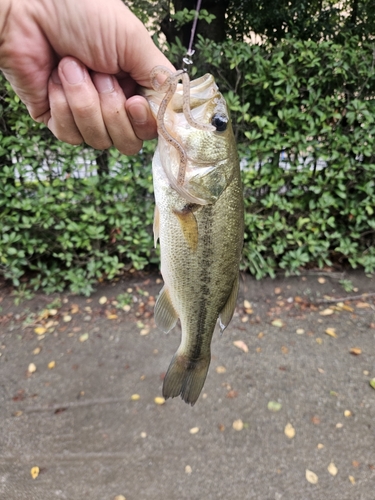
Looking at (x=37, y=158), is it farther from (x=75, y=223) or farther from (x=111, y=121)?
(x=111, y=121)

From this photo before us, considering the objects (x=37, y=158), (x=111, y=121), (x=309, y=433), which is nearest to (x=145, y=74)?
(x=111, y=121)

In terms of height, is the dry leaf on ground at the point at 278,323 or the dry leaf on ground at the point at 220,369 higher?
the dry leaf on ground at the point at 278,323

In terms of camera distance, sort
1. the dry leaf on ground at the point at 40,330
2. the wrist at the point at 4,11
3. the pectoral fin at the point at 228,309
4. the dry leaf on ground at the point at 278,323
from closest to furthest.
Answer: the wrist at the point at 4,11, the pectoral fin at the point at 228,309, the dry leaf on ground at the point at 40,330, the dry leaf on ground at the point at 278,323

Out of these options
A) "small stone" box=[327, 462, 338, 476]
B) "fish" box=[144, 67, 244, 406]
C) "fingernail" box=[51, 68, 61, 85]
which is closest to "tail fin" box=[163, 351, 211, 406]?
"fish" box=[144, 67, 244, 406]

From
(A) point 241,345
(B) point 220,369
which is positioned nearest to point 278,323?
(A) point 241,345

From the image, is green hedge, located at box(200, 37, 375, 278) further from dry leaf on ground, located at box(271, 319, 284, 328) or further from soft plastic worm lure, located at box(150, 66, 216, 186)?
soft plastic worm lure, located at box(150, 66, 216, 186)

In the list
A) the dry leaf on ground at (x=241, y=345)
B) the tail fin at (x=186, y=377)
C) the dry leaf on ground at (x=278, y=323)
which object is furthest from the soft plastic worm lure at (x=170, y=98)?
the dry leaf on ground at (x=278, y=323)

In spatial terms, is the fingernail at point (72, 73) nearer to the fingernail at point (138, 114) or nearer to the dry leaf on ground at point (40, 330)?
the fingernail at point (138, 114)
